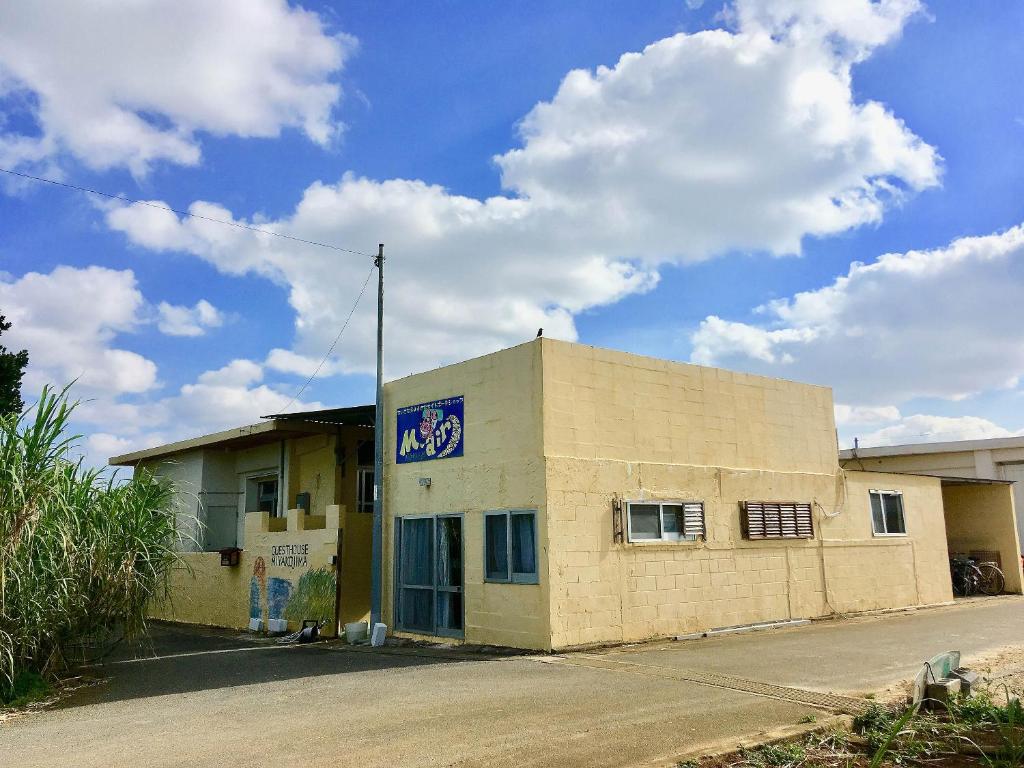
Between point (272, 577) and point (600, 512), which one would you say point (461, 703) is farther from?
point (272, 577)

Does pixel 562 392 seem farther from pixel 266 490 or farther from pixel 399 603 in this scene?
pixel 266 490

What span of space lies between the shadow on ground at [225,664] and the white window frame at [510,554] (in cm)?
109

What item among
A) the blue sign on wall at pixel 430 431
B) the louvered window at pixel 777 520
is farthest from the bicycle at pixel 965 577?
the blue sign on wall at pixel 430 431

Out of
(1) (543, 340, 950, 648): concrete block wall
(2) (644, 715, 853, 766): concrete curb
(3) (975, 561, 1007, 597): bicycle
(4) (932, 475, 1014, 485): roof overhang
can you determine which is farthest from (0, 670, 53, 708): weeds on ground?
(3) (975, 561, 1007, 597): bicycle

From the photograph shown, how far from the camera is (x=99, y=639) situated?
1084 cm

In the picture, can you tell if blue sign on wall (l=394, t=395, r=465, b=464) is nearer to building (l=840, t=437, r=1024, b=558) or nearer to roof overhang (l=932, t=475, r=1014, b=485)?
roof overhang (l=932, t=475, r=1014, b=485)

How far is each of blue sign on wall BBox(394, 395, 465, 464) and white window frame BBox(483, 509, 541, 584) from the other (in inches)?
54.2

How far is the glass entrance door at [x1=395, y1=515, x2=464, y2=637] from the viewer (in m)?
13.1

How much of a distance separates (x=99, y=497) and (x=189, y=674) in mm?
2647

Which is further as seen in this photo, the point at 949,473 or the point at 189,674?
the point at 949,473

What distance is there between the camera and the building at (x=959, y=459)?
84.6 ft

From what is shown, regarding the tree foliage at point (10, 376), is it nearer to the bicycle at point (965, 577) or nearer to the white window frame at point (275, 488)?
the white window frame at point (275, 488)

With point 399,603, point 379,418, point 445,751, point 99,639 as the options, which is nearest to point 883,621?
point 399,603

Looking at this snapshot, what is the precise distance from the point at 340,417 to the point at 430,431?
3.61 m
